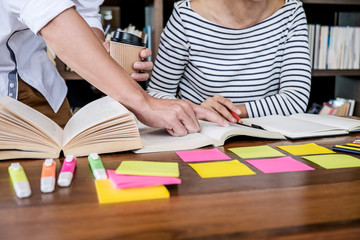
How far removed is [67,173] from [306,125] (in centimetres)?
69

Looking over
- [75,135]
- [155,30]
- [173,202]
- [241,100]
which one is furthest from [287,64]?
[173,202]

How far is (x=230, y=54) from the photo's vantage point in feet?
5.06

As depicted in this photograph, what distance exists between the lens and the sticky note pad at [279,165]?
2.18 ft

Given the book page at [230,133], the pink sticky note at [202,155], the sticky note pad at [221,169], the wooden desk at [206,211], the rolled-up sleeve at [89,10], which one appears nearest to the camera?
the wooden desk at [206,211]

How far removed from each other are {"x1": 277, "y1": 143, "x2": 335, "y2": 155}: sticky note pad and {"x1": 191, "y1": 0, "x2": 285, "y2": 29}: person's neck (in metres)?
0.81

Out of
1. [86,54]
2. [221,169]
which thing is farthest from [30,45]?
[221,169]

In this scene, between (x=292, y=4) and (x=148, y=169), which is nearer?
(x=148, y=169)

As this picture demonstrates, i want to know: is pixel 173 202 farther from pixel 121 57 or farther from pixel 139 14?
pixel 139 14

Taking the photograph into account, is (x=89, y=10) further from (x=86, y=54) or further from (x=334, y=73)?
(x=334, y=73)

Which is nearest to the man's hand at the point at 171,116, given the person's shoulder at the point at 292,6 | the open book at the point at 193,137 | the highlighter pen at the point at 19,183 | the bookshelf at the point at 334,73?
the open book at the point at 193,137

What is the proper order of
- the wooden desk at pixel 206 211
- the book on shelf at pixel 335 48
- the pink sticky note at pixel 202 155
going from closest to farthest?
1. the wooden desk at pixel 206 211
2. the pink sticky note at pixel 202 155
3. the book on shelf at pixel 335 48

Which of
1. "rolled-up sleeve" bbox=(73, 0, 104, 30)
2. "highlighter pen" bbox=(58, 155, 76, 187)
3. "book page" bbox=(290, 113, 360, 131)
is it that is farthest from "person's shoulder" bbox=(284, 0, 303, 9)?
"highlighter pen" bbox=(58, 155, 76, 187)

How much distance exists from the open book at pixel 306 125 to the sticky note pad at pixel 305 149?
8 centimetres

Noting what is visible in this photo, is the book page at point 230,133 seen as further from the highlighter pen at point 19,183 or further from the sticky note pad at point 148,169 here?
the highlighter pen at point 19,183
